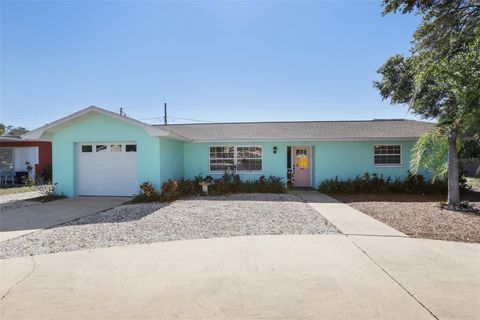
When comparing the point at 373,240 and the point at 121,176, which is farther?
the point at 121,176

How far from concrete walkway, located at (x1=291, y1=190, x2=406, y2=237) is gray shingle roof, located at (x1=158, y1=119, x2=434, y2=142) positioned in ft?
15.1

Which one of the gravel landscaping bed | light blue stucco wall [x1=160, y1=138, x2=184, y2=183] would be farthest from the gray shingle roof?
the gravel landscaping bed

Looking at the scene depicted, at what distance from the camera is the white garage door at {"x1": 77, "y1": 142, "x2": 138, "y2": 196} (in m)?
11.7

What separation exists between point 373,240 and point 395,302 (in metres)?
2.51

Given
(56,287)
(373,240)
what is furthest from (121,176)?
(373,240)

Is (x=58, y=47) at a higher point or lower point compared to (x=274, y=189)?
higher

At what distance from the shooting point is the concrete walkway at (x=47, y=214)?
6.48 meters

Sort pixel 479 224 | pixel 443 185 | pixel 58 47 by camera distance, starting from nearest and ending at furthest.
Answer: pixel 479 224, pixel 58 47, pixel 443 185

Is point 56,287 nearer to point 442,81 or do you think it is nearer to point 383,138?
point 442,81

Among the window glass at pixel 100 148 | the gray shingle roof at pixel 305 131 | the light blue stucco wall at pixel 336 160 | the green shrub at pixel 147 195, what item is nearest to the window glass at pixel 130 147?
the window glass at pixel 100 148

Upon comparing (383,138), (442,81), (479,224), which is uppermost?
(442,81)

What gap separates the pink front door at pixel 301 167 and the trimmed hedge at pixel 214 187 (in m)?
1.64

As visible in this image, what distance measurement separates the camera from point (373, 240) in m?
5.41

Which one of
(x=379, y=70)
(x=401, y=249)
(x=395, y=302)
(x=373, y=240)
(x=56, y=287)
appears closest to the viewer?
(x=395, y=302)
